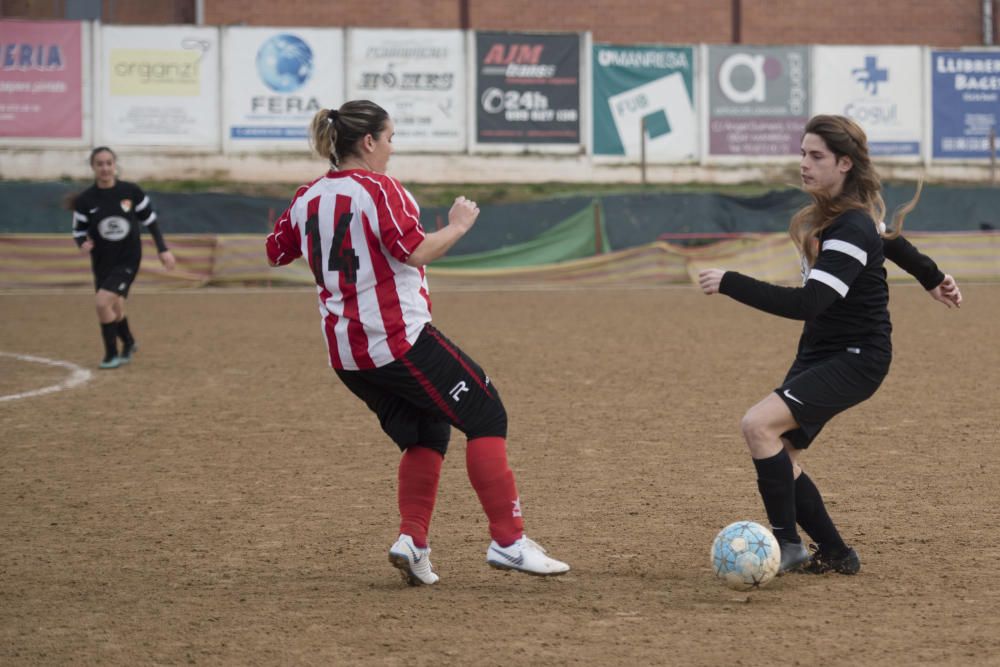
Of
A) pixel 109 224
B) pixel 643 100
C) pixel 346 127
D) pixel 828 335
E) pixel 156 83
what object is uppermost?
pixel 156 83

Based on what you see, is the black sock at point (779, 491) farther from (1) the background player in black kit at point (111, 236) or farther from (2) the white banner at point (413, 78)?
(2) the white banner at point (413, 78)

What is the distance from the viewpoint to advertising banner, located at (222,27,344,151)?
2841 cm

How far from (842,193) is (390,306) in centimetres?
173

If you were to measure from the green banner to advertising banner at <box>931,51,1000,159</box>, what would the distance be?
9.97 m

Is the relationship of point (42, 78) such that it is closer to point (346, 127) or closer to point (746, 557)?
point (346, 127)

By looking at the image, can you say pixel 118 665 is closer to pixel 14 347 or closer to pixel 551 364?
pixel 551 364

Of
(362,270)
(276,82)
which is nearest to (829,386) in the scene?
(362,270)

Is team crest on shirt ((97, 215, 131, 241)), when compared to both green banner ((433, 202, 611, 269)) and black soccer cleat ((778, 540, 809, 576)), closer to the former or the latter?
black soccer cleat ((778, 540, 809, 576))

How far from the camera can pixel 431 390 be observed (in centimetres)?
502

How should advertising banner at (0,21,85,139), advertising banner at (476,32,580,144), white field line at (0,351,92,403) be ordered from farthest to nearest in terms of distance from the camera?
advertising banner at (476,32,580,144)
advertising banner at (0,21,85,139)
white field line at (0,351,92,403)

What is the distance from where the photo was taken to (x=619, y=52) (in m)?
30.0

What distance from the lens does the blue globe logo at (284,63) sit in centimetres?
2845

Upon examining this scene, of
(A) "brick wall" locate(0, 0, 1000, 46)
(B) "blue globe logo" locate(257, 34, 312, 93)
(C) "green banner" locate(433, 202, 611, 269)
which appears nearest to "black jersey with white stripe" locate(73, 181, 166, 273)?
(C) "green banner" locate(433, 202, 611, 269)

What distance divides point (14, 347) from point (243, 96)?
15.1 m
